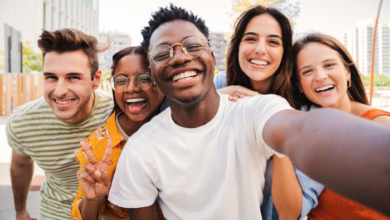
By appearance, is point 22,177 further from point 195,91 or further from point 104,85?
point 104,85

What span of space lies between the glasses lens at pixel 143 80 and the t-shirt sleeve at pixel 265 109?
114cm

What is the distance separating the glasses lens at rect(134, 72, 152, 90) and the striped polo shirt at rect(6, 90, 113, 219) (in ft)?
2.50

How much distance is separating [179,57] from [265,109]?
32.2 inches

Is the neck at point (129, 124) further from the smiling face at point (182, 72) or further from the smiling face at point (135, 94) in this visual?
the smiling face at point (182, 72)

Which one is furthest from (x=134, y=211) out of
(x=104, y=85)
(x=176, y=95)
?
(x=104, y=85)

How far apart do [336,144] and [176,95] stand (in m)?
1.35

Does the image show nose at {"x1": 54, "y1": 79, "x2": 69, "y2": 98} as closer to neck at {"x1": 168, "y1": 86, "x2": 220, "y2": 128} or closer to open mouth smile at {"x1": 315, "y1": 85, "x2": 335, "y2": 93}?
neck at {"x1": 168, "y1": 86, "x2": 220, "y2": 128}

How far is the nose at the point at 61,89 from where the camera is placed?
2.51m

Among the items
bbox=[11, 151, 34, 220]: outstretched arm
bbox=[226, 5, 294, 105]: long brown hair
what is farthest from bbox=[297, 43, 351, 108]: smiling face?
bbox=[11, 151, 34, 220]: outstretched arm

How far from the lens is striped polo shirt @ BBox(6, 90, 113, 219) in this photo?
281 cm

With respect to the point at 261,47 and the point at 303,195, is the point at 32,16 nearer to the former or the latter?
the point at 261,47

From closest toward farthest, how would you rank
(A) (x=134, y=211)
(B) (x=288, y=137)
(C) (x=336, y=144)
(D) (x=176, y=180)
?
(C) (x=336, y=144) → (B) (x=288, y=137) → (D) (x=176, y=180) → (A) (x=134, y=211)

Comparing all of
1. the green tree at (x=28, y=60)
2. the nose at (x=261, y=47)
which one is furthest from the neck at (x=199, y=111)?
the green tree at (x=28, y=60)

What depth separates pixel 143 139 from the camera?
6.57ft
